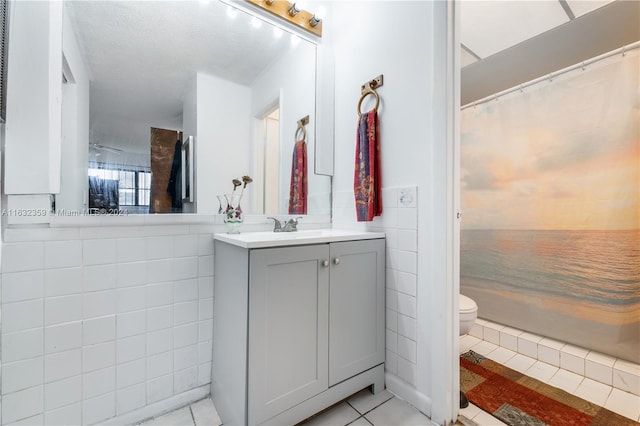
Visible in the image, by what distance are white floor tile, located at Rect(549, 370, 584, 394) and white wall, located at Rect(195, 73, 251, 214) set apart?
207cm

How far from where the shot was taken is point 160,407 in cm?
129

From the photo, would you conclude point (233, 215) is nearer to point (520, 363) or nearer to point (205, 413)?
point (205, 413)

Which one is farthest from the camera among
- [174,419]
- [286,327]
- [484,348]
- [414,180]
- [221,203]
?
[484,348]

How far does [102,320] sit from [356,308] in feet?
3.76

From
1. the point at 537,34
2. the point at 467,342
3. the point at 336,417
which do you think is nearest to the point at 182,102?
the point at 336,417

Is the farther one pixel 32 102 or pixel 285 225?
pixel 285 225

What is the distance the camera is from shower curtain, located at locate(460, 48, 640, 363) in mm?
1610

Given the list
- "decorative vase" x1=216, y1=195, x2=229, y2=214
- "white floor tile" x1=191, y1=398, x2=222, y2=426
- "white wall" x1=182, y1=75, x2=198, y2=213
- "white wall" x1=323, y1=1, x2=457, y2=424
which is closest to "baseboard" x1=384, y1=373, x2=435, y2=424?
"white wall" x1=323, y1=1, x2=457, y2=424

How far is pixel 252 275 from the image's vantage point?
1.07m

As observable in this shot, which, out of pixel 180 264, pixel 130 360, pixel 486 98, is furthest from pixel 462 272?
pixel 130 360

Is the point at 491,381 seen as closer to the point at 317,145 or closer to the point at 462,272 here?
the point at 462,272

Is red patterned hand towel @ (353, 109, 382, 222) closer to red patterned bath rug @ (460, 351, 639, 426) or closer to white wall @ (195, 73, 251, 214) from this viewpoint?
white wall @ (195, 73, 251, 214)

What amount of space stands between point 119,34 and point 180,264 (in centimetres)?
112

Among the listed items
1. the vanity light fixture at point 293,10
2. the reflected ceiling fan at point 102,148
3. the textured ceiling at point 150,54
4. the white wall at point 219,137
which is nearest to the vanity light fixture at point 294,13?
the vanity light fixture at point 293,10
